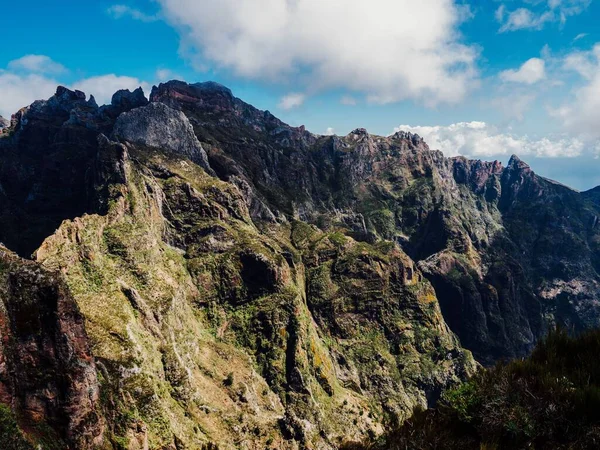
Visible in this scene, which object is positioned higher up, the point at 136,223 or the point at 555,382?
the point at 136,223

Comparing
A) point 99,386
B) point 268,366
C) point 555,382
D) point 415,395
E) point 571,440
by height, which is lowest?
point 415,395

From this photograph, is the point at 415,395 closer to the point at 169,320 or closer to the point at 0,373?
the point at 169,320

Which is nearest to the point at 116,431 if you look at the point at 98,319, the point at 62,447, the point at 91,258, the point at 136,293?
the point at 62,447

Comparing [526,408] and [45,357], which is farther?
[45,357]

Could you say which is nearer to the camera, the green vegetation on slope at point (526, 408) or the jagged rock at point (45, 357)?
the green vegetation on slope at point (526, 408)

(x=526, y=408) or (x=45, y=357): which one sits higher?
(x=45, y=357)

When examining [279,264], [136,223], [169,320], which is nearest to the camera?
[169,320]

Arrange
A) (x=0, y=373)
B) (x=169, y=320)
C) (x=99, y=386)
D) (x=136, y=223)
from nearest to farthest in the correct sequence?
1. (x=0, y=373)
2. (x=99, y=386)
3. (x=169, y=320)
4. (x=136, y=223)

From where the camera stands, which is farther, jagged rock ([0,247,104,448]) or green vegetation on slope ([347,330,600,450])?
jagged rock ([0,247,104,448])

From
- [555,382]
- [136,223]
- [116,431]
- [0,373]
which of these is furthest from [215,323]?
[555,382]

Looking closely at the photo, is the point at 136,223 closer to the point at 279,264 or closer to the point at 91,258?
the point at 91,258

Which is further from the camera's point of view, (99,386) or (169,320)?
(169,320)

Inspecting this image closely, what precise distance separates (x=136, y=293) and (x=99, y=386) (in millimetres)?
45146

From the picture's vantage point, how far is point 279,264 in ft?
615
